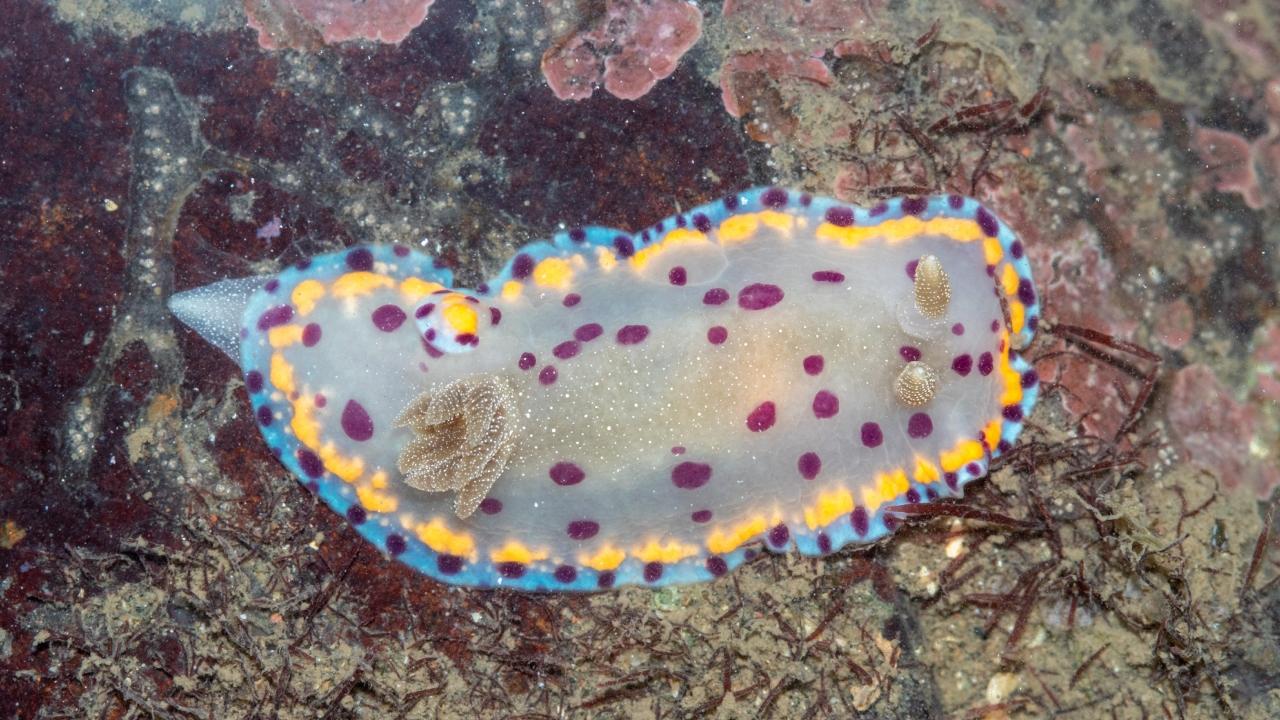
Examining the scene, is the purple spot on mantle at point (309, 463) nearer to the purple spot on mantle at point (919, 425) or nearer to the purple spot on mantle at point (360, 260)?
the purple spot on mantle at point (360, 260)

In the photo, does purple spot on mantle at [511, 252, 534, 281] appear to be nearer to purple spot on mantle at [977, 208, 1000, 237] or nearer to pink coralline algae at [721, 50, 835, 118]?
pink coralline algae at [721, 50, 835, 118]

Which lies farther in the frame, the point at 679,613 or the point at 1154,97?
the point at 1154,97

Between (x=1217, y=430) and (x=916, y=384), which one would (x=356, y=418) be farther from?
(x=1217, y=430)

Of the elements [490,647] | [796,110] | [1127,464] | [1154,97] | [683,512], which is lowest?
[490,647]

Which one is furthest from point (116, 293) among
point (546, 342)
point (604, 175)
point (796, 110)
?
point (796, 110)

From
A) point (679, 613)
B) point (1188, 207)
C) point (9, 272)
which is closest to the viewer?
point (9, 272)

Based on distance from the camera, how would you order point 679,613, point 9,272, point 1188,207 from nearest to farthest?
point 9,272 → point 679,613 → point 1188,207

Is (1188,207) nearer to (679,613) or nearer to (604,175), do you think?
(604,175)
